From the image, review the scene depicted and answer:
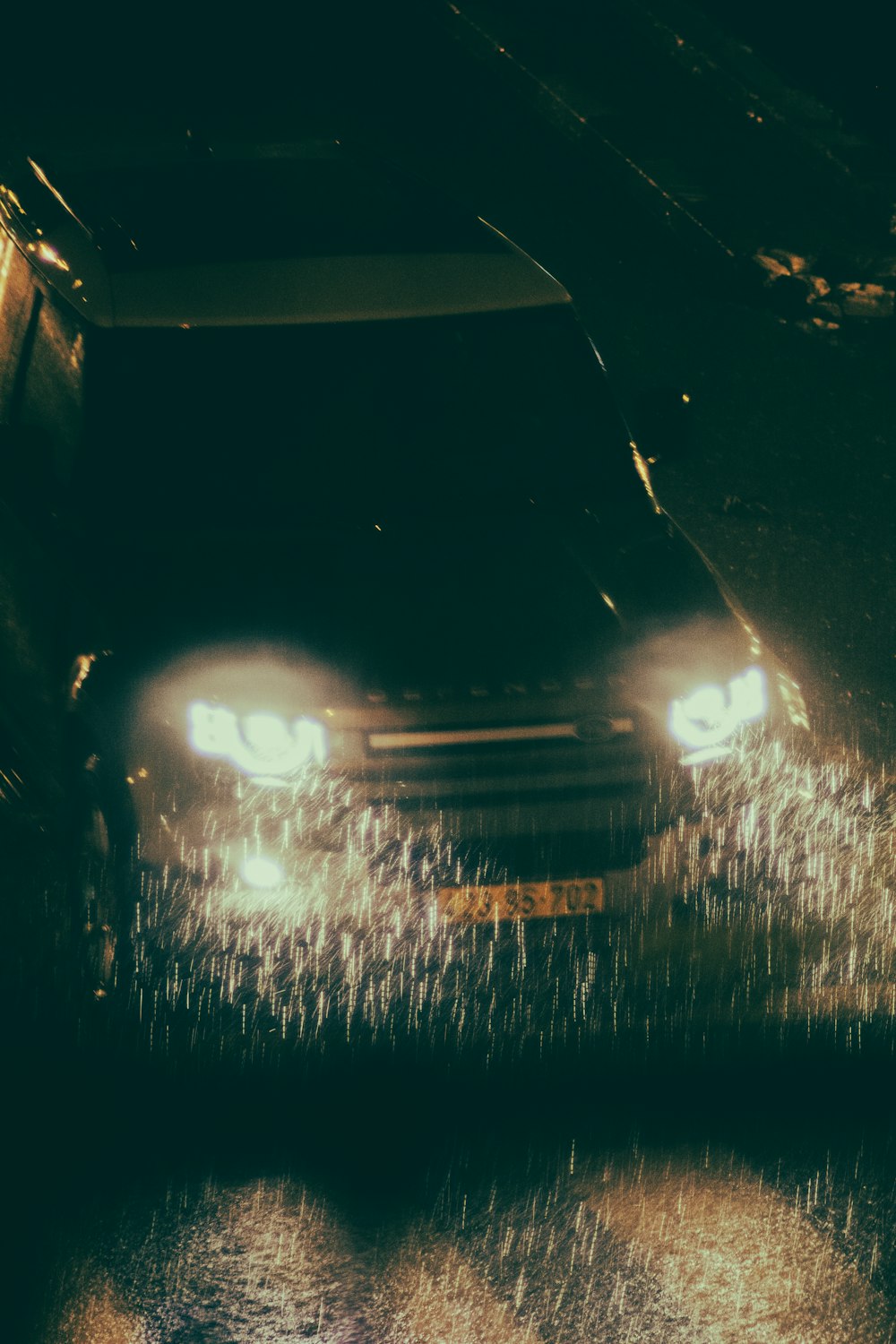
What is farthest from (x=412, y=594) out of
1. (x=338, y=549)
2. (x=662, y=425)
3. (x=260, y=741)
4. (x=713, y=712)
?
(x=662, y=425)

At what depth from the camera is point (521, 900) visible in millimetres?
4320

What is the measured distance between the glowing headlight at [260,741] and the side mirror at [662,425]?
2.35 metres

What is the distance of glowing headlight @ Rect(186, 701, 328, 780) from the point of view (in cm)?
426

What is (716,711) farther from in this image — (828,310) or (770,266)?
(770,266)

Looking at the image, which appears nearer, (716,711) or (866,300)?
(716,711)

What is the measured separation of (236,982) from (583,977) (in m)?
0.98

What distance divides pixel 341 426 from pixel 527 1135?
2474 millimetres

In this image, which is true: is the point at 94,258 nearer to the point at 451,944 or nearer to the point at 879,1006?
the point at 451,944

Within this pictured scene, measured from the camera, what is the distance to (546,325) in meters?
5.77

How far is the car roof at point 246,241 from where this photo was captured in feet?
17.9

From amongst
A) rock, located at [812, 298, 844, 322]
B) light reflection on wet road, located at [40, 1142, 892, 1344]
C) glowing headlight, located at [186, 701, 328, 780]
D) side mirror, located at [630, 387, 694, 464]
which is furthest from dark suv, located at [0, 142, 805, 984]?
rock, located at [812, 298, 844, 322]

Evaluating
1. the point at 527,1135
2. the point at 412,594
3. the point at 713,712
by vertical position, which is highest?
the point at 412,594

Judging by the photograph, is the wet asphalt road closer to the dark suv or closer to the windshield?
the dark suv

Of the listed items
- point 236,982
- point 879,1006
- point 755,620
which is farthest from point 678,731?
point 755,620
